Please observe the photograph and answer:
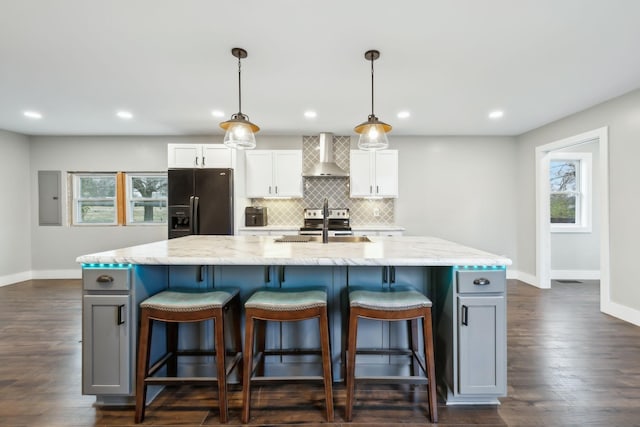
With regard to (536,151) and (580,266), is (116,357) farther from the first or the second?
(580,266)

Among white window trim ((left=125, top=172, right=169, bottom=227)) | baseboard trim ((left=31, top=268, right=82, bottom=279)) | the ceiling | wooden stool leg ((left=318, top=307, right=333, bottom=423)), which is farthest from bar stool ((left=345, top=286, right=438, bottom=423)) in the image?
baseboard trim ((left=31, top=268, right=82, bottom=279))

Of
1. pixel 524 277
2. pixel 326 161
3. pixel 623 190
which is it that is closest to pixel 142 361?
pixel 326 161

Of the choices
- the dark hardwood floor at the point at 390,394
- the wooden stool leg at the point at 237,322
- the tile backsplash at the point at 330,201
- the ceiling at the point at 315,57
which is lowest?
the dark hardwood floor at the point at 390,394

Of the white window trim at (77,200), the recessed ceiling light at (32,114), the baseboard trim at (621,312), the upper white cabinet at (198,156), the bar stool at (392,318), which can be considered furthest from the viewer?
the white window trim at (77,200)

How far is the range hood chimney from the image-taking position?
4.60m

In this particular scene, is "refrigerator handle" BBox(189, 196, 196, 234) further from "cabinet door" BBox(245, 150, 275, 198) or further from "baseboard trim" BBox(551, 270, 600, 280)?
"baseboard trim" BBox(551, 270, 600, 280)

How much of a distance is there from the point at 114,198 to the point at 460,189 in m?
5.91

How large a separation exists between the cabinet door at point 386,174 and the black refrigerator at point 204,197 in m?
2.25

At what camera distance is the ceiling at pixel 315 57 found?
1917 millimetres

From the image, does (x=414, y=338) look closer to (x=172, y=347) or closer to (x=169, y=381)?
(x=169, y=381)

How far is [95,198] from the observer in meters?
5.16

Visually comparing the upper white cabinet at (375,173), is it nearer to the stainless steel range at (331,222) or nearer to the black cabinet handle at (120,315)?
the stainless steel range at (331,222)

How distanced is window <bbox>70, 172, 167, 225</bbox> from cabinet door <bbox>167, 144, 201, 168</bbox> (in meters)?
0.85

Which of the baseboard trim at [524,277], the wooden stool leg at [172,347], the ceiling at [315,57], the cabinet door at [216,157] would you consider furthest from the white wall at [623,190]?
the cabinet door at [216,157]
